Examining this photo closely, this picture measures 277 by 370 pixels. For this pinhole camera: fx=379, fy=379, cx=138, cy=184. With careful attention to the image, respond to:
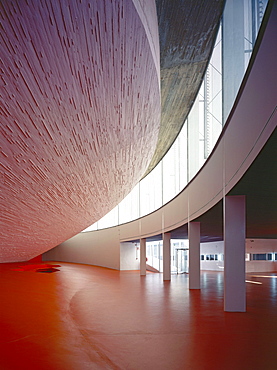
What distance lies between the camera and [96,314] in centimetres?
714

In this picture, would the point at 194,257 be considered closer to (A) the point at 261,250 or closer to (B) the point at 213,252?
(A) the point at 261,250

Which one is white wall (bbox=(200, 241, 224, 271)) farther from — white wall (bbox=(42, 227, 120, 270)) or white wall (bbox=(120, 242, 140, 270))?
white wall (bbox=(42, 227, 120, 270))

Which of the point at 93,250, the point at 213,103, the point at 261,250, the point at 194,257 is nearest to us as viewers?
the point at 213,103

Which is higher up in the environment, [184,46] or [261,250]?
[184,46]

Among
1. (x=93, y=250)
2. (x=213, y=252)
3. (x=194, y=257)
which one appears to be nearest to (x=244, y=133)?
(x=194, y=257)

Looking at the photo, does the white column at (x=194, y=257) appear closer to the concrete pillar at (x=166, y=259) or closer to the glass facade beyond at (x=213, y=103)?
the glass facade beyond at (x=213, y=103)

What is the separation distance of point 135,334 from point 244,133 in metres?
3.41

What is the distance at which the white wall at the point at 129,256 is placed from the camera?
23.4m

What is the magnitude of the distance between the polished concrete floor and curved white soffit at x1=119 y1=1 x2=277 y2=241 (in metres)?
2.36

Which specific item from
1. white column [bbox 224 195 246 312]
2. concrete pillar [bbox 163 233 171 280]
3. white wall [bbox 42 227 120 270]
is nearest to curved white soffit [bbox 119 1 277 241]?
white column [bbox 224 195 246 312]

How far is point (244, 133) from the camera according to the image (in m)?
5.84

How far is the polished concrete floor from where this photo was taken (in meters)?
4.18

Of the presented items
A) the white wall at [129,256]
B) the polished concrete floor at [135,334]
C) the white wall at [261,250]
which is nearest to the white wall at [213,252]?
the white wall at [261,250]

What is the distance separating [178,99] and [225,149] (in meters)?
6.52
